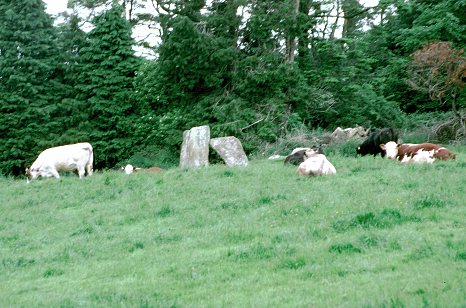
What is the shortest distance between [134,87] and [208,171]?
59.5 ft

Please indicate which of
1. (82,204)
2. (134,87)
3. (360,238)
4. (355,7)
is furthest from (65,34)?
(360,238)

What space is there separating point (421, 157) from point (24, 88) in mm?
23516

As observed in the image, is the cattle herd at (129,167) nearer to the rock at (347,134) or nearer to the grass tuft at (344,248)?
the rock at (347,134)

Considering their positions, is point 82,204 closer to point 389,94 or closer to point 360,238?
point 360,238

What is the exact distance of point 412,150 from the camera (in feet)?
54.1

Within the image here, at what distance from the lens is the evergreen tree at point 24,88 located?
31.8 meters

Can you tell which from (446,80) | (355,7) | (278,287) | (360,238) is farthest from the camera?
(355,7)

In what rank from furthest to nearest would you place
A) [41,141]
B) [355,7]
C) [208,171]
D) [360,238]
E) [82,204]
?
[355,7] → [41,141] → [208,171] → [82,204] → [360,238]

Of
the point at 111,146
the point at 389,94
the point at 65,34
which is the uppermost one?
the point at 65,34

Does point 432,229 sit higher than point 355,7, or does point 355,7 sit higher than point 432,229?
point 355,7

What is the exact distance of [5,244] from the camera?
1091 centimetres

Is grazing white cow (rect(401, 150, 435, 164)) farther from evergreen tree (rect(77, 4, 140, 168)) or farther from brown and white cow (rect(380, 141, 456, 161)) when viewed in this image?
evergreen tree (rect(77, 4, 140, 168))

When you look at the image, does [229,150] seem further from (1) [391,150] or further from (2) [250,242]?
(2) [250,242]

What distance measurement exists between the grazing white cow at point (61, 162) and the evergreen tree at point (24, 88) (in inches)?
450
